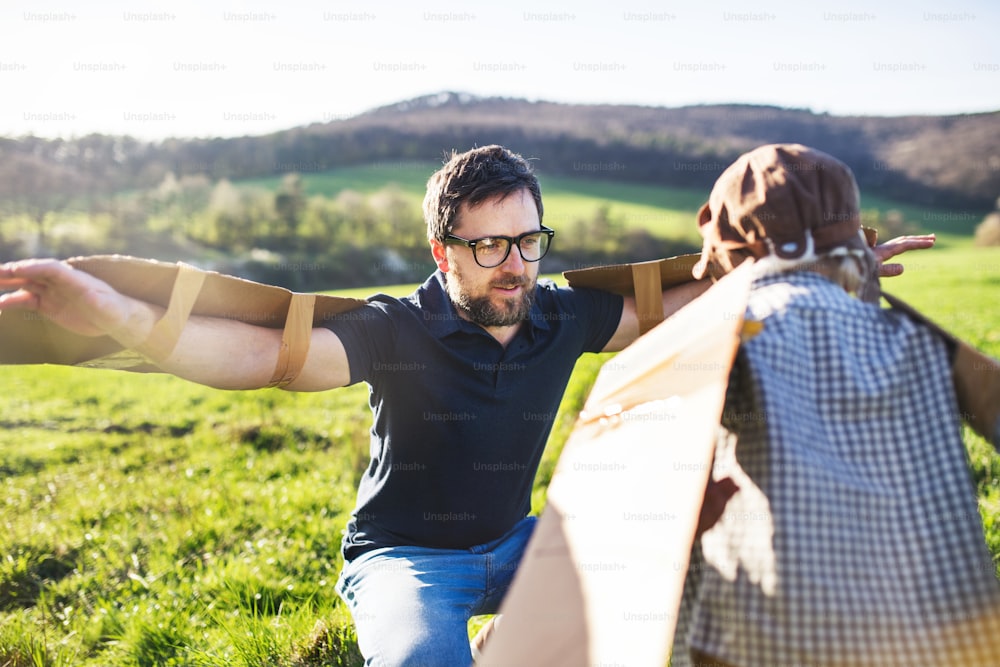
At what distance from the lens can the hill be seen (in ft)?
167

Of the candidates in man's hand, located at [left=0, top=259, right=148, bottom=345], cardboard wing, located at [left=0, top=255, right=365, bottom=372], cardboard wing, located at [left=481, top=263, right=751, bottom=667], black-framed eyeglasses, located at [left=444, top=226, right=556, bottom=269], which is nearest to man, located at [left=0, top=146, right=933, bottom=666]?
black-framed eyeglasses, located at [left=444, top=226, right=556, bottom=269]

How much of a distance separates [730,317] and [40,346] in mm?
2389

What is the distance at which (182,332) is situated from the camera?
242 centimetres

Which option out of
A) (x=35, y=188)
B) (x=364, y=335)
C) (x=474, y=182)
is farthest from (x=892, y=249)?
(x=35, y=188)

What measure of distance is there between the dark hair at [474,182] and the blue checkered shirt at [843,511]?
138 cm

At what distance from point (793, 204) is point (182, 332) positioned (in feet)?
6.80

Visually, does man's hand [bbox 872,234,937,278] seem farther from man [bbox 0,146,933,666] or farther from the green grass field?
the green grass field

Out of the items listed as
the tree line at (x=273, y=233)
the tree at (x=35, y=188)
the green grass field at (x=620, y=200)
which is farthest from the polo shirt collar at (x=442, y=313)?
the tree at (x=35, y=188)

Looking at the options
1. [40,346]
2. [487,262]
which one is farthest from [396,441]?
[40,346]

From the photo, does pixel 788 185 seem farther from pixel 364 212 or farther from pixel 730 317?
pixel 364 212

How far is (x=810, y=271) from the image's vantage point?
218 cm

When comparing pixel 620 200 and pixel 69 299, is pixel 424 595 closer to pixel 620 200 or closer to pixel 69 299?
pixel 69 299

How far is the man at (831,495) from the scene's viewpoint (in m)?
1.87

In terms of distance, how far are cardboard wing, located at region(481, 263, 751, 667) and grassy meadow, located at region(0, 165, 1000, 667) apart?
1.91 m
